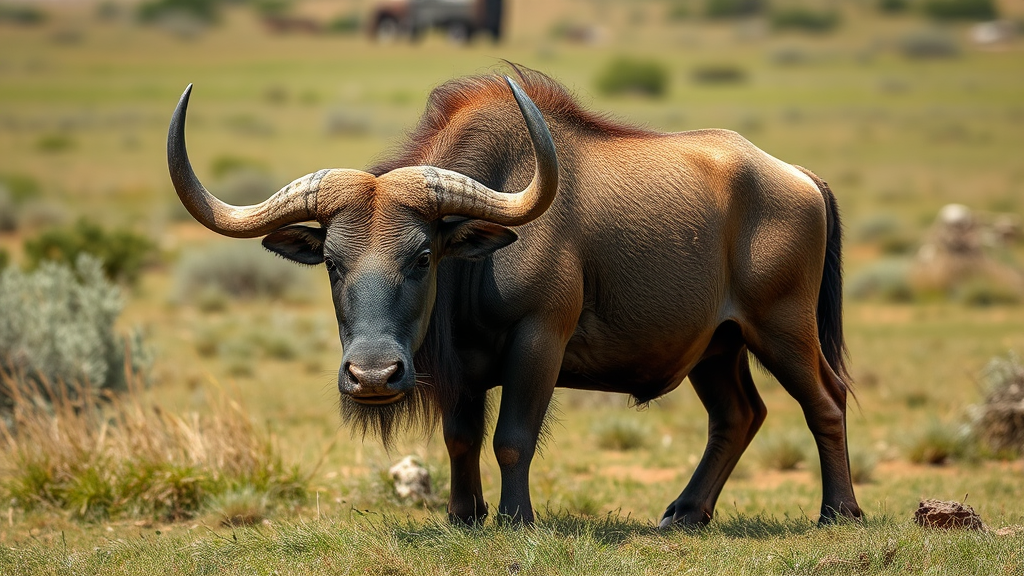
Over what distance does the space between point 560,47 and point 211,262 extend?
70132 millimetres

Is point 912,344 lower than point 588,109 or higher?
lower

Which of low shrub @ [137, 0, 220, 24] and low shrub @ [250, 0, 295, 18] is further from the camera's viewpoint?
low shrub @ [250, 0, 295, 18]

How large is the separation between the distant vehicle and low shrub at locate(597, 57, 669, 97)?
32.5ft

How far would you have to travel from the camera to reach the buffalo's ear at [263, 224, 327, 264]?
6.61 metres

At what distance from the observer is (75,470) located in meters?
8.90

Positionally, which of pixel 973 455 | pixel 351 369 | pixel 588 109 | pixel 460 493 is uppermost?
pixel 588 109

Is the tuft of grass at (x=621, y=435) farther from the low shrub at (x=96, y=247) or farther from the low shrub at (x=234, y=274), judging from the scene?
the low shrub at (x=96, y=247)

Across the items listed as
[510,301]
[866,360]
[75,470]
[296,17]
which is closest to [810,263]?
[510,301]

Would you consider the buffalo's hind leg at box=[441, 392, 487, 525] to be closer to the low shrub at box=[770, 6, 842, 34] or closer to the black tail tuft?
the black tail tuft

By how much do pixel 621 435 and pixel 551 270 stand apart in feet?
17.8

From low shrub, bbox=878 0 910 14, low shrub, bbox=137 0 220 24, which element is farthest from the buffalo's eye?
low shrub, bbox=878 0 910 14

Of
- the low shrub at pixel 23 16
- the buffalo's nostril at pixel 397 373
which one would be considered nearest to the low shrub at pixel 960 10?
the low shrub at pixel 23 16

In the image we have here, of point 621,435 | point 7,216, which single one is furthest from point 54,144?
point 621,435

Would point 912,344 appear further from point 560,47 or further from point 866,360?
point 560,47
